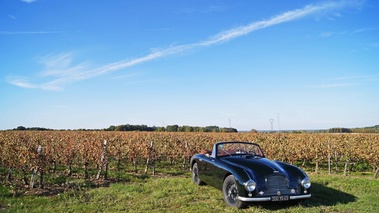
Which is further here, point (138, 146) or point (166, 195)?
point (138, 146)


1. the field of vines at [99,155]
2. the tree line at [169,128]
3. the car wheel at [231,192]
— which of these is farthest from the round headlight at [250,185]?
the tree line at [169,128]

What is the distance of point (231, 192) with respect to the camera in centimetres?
666

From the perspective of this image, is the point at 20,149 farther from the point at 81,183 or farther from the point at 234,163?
the point at 234,163

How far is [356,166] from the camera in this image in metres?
18.9

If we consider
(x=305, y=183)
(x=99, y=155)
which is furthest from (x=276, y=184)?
(x=99, y=155)

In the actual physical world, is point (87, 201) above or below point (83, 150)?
below

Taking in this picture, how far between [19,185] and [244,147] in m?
7.02

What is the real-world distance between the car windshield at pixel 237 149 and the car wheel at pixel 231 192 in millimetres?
1198

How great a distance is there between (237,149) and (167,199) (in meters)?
2.33

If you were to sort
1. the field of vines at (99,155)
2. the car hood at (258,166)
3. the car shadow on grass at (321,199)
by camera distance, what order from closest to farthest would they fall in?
the car hood at (258,166), the car shadow on grass at (321,199), the field of vines at (99,155)

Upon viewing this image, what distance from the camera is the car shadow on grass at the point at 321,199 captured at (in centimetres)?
668

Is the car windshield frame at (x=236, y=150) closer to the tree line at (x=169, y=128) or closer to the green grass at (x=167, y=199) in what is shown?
the green grass at (x=167, y=199)

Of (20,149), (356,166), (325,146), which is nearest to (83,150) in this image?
(20,149)

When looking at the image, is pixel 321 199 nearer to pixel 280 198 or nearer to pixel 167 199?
pixel 280 198
